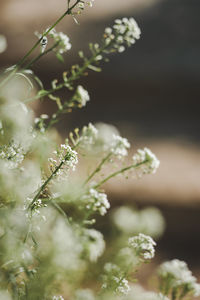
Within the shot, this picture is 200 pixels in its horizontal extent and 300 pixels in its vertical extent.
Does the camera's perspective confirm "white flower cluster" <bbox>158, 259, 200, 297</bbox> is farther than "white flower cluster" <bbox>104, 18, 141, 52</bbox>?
No

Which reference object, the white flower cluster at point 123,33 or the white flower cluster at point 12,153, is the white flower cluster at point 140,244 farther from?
the white flower cluster at point 123,33

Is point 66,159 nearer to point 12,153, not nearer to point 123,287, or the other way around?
point 12,153

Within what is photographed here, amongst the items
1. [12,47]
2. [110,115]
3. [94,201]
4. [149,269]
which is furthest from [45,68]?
[94,201]

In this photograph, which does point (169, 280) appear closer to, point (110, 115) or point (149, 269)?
point (149, 269)

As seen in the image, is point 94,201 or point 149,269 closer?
Answer: point 94,201

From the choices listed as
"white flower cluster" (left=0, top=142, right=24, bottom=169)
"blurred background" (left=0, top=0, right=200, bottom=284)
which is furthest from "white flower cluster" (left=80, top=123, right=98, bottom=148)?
"blurred background" (left=0, top=0, right=200, bottom=284)

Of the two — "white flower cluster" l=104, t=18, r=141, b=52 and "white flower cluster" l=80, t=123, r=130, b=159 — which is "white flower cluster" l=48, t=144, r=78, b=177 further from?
"white flower cluster" l=104, t=18, r=141, b=52
